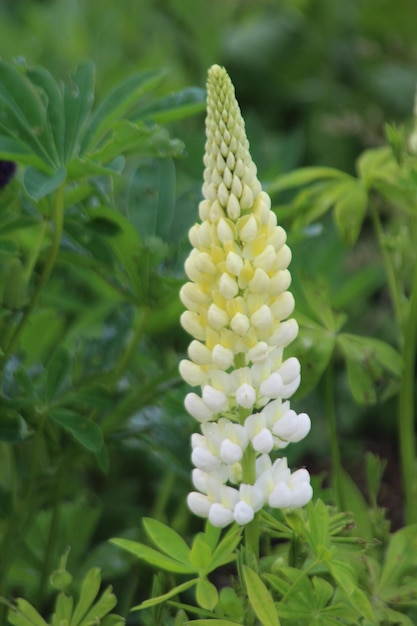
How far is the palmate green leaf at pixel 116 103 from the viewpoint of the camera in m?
1.10

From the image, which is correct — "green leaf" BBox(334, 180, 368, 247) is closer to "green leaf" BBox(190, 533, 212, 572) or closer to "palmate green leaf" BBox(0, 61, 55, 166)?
"palmate green leaf" BBox(0, 61, 55, 166)

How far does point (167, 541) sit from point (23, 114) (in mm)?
523

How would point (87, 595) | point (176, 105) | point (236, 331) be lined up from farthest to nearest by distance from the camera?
point (176, 105) < point (87, 595) < point (236, 331)

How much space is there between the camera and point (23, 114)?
1044mm

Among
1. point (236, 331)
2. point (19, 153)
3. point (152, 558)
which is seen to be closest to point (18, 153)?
point (19, 153)

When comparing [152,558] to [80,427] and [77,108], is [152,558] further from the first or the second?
[77,108]

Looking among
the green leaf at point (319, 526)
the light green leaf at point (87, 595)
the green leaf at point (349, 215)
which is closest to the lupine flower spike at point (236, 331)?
the green leaf at point (319, 526)

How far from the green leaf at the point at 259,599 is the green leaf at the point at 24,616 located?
0.23 metres

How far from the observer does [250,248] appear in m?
0.83

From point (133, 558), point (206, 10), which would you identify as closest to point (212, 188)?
point (133, 558)

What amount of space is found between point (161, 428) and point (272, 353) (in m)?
0.38

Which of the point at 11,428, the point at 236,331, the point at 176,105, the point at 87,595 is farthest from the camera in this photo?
the point at 176,105

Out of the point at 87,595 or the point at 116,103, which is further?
the point at 116,103

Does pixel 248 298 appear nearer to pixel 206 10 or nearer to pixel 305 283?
pixel 305 283
